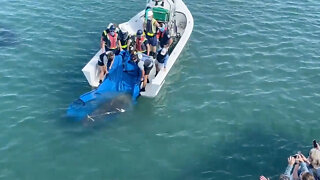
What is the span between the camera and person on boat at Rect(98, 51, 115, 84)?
750 inches

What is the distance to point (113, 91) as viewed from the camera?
18.9 meters

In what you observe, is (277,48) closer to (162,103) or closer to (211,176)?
(162,103)

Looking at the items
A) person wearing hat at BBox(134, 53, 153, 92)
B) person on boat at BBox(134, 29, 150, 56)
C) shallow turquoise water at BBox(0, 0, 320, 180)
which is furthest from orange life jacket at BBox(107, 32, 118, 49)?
shallow turquoise water at BBox(0, 0, 320, 180)

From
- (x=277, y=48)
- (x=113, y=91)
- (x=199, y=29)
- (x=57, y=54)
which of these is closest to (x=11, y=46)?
(x=57, y=54)

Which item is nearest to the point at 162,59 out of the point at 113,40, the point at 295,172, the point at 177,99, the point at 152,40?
the point at 152,40

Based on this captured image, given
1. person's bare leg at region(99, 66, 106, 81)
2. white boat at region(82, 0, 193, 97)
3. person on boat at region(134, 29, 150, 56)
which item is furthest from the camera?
person on boat at region(134, 29, 150, 56)

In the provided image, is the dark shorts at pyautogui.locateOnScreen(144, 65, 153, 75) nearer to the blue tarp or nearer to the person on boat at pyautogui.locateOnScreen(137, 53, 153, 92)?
the person on boat at pyautogui.locateOnScreen(137, 53, 153, 92)

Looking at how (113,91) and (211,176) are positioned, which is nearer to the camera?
(211,176)

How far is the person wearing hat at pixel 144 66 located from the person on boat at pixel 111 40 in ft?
3.66

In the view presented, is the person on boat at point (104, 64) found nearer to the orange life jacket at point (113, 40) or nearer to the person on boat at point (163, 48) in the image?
the orange life jacket at point (113, 40)

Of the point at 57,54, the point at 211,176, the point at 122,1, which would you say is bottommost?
the point at 211,176

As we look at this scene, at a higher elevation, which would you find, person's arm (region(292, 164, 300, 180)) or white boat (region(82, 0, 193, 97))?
white boat (region(82, 0, 193, 97))

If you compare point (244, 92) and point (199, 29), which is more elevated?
point (199, 29)

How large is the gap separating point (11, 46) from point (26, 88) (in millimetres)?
4081
